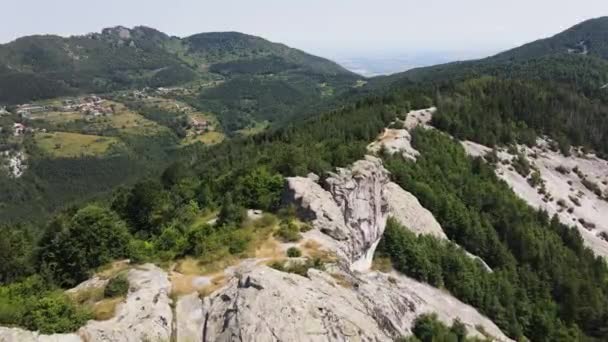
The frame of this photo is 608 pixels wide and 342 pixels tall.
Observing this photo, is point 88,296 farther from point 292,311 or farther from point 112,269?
point 292,311

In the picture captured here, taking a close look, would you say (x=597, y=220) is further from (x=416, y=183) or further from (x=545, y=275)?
(x=416, y=183)

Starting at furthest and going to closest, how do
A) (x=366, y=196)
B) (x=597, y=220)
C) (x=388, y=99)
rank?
(x=388, y=99)
(x=597, y=220)
(x=366, y=196)

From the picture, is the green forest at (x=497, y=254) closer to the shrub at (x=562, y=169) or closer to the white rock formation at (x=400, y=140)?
the white rock formation at (x=400, y=140)

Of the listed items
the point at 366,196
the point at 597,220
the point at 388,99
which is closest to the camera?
the point at 366,196

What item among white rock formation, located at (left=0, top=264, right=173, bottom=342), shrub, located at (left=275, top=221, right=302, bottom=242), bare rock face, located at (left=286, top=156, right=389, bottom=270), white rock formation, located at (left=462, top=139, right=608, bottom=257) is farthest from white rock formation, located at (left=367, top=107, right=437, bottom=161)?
white rock formation, located at (left=0, top=264, right=173, bottom=342)

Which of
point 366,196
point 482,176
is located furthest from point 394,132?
point 366,196

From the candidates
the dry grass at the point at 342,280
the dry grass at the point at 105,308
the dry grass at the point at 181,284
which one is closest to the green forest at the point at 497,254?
the dry grass at the point at 342,280

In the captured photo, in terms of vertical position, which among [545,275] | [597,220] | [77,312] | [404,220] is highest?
[77,312]

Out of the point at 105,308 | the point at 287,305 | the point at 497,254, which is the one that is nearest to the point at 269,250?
the point at 287,305

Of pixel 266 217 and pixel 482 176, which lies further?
pixel 482 176
